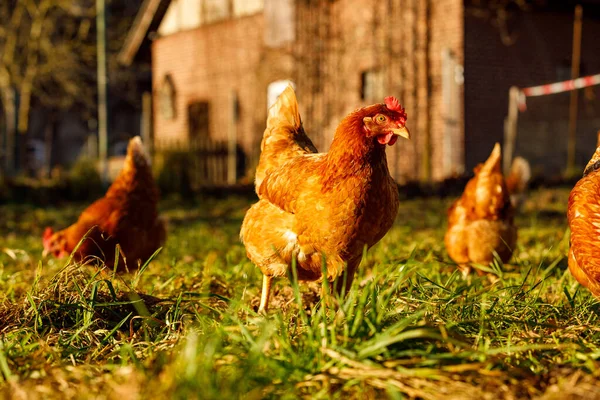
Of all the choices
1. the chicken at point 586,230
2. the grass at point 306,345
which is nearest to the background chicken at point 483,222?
the grass at point 306,345

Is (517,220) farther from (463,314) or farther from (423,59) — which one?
(423,59)

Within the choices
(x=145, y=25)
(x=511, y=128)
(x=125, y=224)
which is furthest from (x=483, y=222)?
(x=145, y=25)

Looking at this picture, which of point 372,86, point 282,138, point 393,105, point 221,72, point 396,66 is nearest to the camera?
point 393,105

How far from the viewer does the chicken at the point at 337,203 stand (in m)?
2.94

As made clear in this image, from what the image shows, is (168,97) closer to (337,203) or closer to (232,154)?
(232,154)

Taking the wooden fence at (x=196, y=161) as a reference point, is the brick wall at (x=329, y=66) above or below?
above

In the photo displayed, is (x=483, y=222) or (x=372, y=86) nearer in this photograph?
(x=483, y=222)

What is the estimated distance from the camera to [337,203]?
2.93 meters

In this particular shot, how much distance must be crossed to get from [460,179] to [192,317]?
406 inches

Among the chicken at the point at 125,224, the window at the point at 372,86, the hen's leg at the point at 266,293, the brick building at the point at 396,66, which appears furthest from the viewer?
the window at the point at 372,86

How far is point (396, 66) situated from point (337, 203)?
13672 millimetres

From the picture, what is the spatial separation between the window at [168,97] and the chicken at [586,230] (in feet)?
65.2

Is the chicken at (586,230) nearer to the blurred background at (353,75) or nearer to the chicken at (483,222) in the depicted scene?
the chicken at (483,222)

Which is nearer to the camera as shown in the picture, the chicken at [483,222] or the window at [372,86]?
the chicken at [483,222]
